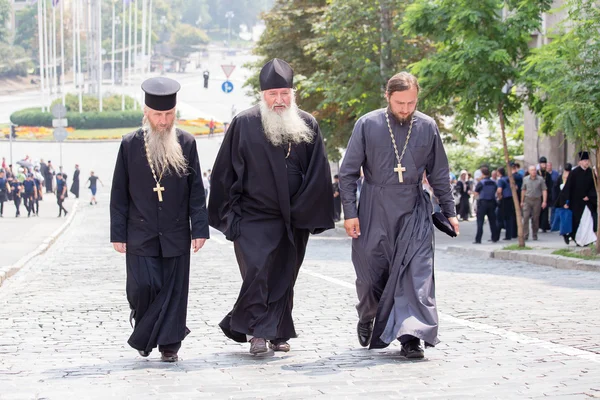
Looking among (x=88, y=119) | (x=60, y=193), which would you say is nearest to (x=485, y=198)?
(x=60, y=193)

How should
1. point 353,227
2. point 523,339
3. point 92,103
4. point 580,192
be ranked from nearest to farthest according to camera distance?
point 353,227, point 523,339, point 580,192, point 92,103

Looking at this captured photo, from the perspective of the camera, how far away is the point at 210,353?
859 cm

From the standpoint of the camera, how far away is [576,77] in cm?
1823

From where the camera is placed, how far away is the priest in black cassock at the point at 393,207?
26.7 feet

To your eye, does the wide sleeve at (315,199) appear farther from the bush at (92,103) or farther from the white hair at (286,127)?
the bush at (92,103)

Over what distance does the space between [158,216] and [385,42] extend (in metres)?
24.0

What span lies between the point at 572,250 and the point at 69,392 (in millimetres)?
14782

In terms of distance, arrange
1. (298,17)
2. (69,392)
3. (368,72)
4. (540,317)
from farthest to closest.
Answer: (298,17), (368,72), (540,317), (69,392)

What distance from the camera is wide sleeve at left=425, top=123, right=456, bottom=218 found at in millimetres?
8445

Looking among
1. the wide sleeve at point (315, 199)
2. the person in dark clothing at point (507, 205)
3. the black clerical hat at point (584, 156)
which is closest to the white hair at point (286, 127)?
the wide sleeve at point (315, 199)

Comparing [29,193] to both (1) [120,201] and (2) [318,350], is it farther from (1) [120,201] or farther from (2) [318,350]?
(2) [318,350]

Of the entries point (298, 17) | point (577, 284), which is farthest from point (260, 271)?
point (298, 17)

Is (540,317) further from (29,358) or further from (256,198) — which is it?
(29,358)

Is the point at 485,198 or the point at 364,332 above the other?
the point at 485,198
